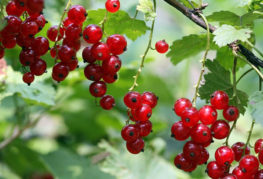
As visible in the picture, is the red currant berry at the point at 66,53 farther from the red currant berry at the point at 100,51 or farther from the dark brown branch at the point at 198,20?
the dark brown branch at the point at 198,20

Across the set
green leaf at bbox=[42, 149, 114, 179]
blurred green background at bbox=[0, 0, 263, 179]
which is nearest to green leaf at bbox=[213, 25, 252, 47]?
blurred green background at bbox=[0, 0, 263, 179]

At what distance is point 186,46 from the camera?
1.33m

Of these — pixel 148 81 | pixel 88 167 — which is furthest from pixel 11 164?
pixel 148 81

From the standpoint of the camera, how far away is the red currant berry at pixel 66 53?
1028mm

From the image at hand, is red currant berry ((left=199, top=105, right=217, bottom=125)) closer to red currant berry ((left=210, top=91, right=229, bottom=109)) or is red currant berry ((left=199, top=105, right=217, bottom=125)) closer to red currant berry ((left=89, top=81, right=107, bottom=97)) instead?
red currant berry ((left=210, top=91, right=229, bottom=109))

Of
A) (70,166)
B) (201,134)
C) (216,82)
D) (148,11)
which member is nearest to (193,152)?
(201,134)

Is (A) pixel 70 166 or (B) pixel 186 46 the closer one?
(B) pixel 186 46

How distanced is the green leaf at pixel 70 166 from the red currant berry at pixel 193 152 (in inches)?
38.8

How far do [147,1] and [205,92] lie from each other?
34 centimetres

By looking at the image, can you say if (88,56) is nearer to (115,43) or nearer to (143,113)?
(115,43)

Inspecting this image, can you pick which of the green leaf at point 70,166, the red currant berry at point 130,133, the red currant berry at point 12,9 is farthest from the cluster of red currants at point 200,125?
the green leaf at point 70,166

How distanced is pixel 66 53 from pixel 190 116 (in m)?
0.35

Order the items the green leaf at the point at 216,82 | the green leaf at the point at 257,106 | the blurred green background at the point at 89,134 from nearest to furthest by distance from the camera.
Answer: the green leaf at the point at 257,106 → the green leaf at the point at 216,82 → the blurred green background at the point at 89,134

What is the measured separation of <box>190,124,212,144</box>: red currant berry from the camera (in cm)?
103
